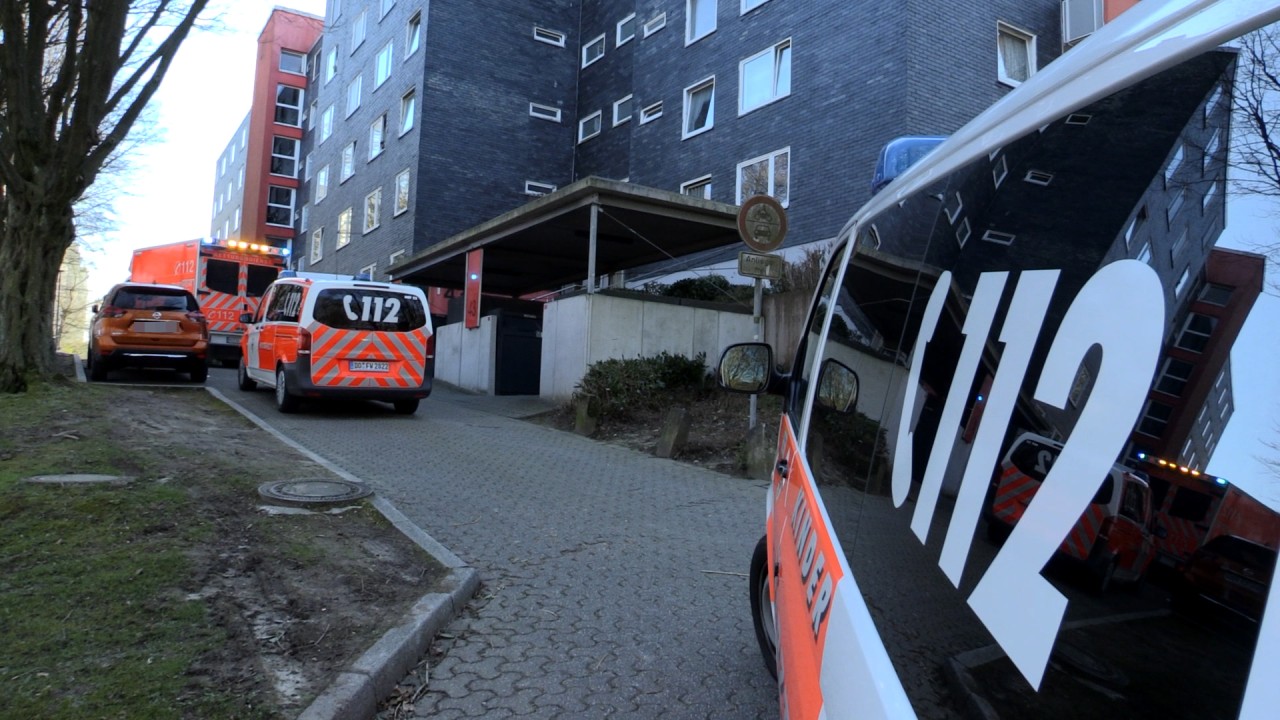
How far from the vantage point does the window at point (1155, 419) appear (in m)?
1.02

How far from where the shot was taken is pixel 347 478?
7.13m

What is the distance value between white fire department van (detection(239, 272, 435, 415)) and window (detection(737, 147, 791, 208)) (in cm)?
930

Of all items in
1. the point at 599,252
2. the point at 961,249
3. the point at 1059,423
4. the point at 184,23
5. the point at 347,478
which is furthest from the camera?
the point at 599,252

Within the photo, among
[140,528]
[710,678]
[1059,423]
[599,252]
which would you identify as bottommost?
[710,678]

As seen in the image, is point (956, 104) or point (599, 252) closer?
point (956, 104)

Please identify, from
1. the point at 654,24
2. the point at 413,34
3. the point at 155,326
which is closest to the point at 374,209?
the point at 413,34

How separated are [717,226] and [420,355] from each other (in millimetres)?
6021

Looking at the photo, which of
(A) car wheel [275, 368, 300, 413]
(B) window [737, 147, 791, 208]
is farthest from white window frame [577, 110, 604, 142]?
(A) car wheel [275, 368, 300, 413]

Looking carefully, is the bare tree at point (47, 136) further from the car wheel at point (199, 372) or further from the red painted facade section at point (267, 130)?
the red painted facade section at point (267, 130)

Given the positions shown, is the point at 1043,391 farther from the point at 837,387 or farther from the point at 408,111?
the point at 408,111

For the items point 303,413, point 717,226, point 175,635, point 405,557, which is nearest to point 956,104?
point 717,226

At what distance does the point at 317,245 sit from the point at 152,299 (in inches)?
849

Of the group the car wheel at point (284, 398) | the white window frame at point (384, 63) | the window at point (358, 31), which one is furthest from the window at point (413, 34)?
the car wheel at point (284, 398)

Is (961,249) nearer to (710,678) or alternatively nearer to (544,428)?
(710,678)
